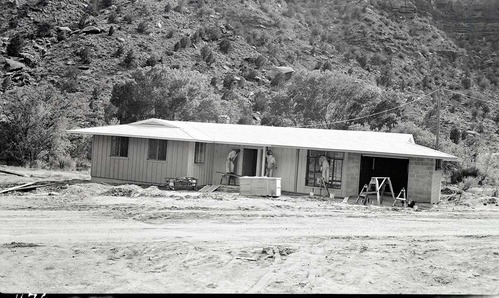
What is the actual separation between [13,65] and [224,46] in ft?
64.8

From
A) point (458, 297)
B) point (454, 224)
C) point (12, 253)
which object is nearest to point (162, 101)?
point (454, 224)

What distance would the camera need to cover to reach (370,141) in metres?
28.4

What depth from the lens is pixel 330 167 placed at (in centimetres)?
2705

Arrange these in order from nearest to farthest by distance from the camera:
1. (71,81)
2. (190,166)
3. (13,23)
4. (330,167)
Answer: (330,167)
(190,166)
(71,81)
(13,23)

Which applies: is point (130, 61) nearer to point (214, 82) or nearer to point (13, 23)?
point (214, 82)

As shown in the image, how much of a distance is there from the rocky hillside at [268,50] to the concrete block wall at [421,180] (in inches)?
768

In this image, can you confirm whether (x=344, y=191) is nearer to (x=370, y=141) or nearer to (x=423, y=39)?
(x=370, y=141)

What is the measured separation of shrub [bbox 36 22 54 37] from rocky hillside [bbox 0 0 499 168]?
104 mm

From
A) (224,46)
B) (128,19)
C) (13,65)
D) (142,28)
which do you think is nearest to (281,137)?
(13,65)

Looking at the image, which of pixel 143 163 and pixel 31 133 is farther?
pixel 31 133

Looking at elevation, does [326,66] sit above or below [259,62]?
above

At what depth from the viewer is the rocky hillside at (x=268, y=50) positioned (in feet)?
175

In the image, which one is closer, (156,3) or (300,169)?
(300,169)

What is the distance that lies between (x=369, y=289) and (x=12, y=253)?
277 inches
